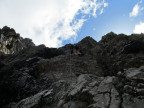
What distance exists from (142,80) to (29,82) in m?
10.4

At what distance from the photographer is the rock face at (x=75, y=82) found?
6.98m

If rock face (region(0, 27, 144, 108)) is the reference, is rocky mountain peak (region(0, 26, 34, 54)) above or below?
above

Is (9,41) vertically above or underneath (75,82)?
above

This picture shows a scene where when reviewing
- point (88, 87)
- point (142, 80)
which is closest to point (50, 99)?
point (88, 87)

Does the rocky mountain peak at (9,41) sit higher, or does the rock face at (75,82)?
the rocky mountain peak at (9,41)

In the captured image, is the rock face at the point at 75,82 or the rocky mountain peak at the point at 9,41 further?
the rocky mountain peak at the point at 9,41

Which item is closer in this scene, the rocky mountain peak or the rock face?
the rock face

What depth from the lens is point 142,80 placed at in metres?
7.21

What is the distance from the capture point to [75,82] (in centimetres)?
1066

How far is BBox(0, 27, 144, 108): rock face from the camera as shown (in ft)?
22.9

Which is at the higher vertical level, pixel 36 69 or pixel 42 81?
pixel 36 69

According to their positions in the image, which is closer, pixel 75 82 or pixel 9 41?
pixel 75 82

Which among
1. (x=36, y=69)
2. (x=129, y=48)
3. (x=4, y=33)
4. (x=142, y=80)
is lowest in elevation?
(x=142, y=80)

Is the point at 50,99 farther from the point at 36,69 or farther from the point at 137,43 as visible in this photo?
the point at 137,43
